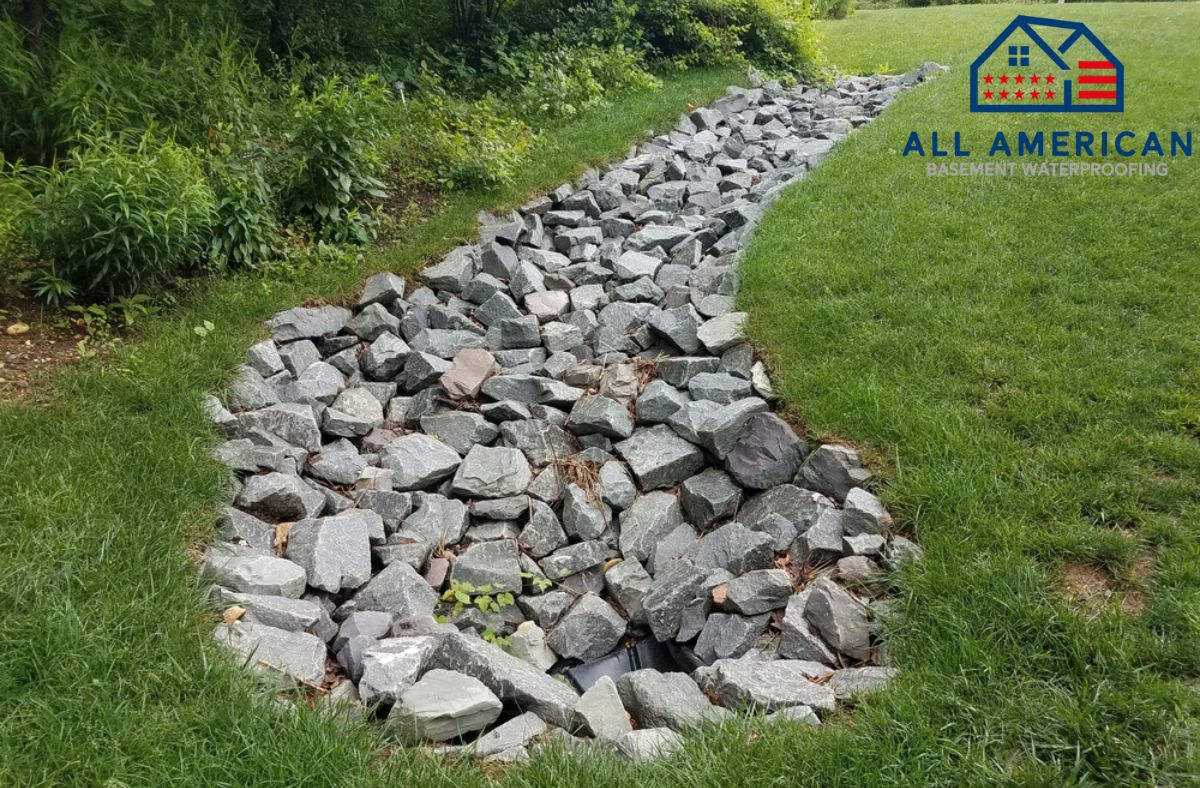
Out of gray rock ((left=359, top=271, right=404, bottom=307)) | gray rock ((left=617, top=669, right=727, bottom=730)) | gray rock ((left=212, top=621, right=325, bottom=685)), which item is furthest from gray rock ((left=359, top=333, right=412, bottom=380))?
gray rock ((left=617, top=669, right=727, bottom=730))

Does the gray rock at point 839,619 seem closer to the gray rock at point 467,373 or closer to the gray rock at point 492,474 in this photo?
the gray rock at point 492,474

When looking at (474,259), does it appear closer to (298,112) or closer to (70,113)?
(298,112)

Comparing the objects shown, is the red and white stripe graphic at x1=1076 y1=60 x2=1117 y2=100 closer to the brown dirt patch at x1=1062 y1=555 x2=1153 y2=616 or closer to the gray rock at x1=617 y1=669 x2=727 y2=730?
the brown dirt patch at x1=1062 y1=555 x2=1153 y2=616

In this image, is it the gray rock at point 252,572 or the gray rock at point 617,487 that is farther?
the gray rock at point 617,487

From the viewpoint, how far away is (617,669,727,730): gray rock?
2.51 meters

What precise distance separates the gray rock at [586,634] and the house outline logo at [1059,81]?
730 centimetres

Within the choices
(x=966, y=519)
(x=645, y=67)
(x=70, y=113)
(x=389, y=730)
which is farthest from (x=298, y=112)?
(x=645, y=67)

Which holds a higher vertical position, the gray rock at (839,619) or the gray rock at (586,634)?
the gray rock at (839,619)

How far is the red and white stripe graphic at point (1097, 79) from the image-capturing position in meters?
8.51

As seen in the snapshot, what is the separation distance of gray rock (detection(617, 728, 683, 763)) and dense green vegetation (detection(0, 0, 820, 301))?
347cm

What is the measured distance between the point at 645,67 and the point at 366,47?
3641 mm

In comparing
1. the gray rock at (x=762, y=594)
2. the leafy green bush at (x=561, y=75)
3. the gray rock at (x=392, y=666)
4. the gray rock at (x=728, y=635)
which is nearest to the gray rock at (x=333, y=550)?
the gray rock at (x=392, y=666)

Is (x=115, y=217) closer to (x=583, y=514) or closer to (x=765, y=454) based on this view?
→ (x=583, y=514)

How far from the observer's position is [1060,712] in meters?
2.20
